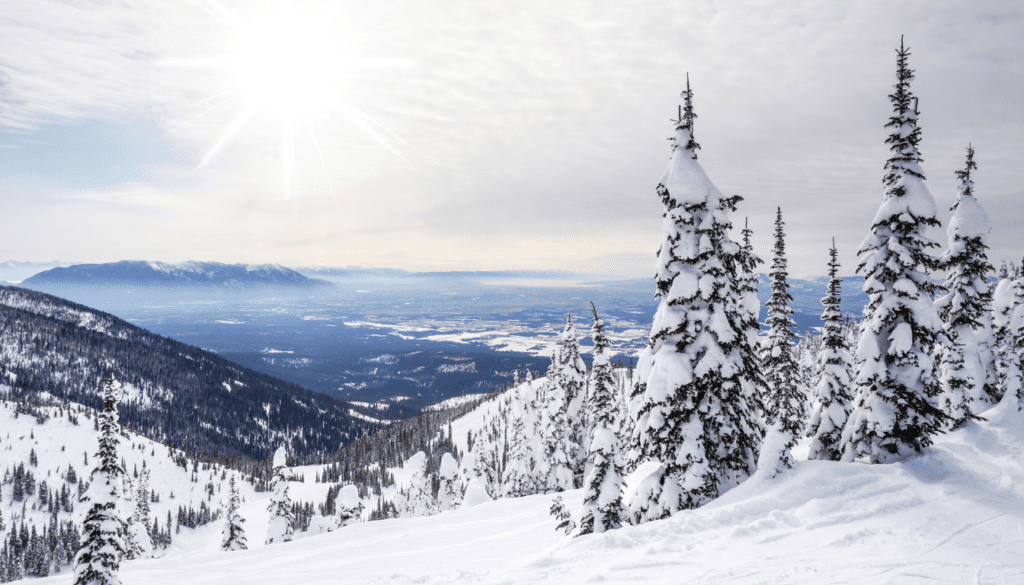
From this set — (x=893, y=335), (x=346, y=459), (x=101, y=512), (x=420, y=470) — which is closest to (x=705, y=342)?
(x=893, y=335)

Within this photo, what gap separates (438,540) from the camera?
70.5 ft

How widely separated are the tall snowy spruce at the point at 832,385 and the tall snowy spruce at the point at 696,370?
9.41 m

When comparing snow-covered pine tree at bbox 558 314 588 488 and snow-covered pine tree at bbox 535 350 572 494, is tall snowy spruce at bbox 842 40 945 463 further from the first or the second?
snow-covered pine tree at bbox 535 350 572 494

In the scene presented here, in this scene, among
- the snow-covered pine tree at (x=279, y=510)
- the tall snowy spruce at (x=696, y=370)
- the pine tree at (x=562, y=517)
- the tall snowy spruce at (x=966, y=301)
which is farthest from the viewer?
the snow-covered pine tree at (x=279, y=510)

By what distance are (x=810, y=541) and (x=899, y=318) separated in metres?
12.1

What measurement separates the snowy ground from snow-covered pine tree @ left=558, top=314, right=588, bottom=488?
586 inches

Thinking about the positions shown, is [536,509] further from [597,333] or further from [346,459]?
[346,459]

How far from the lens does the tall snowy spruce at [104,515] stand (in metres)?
20.8

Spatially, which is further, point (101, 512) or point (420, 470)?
point (420, 470)

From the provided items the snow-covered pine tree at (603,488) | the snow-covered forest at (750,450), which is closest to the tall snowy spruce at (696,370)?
the snow-covered forest at (750,450)

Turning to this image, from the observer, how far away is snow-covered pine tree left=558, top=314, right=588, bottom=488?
1332 inches

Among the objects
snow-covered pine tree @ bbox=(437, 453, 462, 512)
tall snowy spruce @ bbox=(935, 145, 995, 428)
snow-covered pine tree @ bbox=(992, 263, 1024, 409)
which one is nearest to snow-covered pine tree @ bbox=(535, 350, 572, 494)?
tall snowy spruce @ bbox=(935, 145, 995, 428)

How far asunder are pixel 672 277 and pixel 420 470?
5709 cm

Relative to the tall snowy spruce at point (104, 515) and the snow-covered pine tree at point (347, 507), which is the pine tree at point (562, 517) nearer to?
the tall snowy spruce at point (104, 515)
